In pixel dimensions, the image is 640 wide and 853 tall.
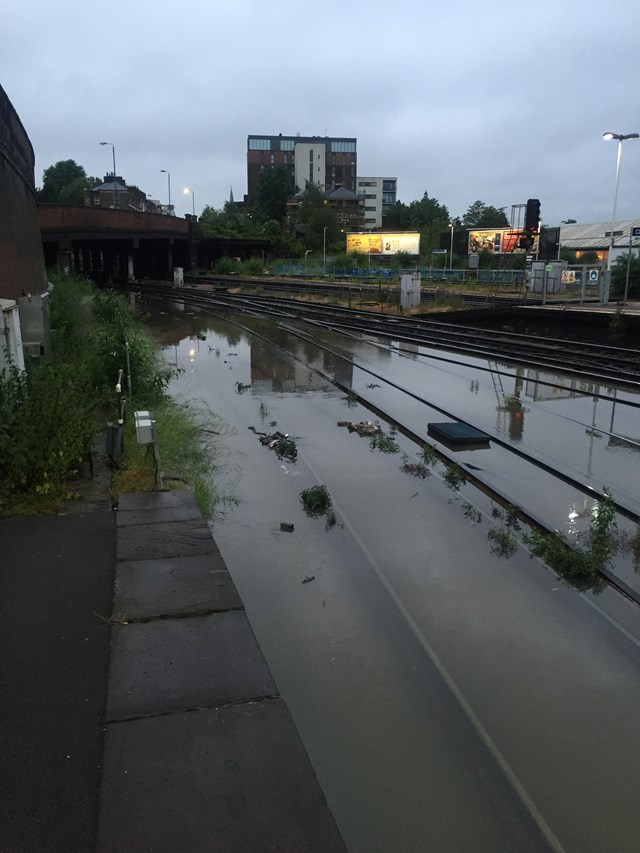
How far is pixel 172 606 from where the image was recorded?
5.57 metres

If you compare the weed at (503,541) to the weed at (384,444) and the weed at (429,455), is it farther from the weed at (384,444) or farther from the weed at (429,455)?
the weed at (384,444)

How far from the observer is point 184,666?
475 centimetres

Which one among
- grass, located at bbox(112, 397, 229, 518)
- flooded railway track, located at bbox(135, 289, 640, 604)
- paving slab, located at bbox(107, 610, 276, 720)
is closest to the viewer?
paving slab, located at bbox(107, 610, 276, 720)

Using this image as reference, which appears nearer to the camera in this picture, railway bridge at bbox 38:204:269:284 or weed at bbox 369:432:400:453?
weed at bbox 369:432:400:453

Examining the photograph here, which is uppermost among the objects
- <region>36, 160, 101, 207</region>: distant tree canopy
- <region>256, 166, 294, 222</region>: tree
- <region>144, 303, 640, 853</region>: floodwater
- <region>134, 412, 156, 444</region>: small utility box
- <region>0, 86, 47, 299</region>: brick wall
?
<region>36, 160, 101, 207</region>: distant tree canopy

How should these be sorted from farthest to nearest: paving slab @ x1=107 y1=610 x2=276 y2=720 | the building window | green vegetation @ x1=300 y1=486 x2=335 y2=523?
the building window, green vegetation @ x1=300 y1=486 x2=335 y2=523, paving slab @ x1=107 y1=610 x2=276 y2=720

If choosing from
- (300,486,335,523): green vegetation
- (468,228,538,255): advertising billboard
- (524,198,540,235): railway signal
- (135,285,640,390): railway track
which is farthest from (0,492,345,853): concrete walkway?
(468,228,538,255): advertising billboard

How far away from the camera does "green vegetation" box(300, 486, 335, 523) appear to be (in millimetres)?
8773

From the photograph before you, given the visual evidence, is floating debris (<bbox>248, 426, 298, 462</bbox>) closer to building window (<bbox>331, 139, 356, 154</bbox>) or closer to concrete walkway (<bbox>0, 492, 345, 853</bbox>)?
concrete walkway (<bbox>0, 492, 345, 853</bbox>)

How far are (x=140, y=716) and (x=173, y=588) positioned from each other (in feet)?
5.79

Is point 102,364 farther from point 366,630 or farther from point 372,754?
point 372,754

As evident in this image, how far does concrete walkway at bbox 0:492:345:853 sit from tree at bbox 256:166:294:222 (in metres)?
129

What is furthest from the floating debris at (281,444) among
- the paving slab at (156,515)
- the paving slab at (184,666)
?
the paving slab at (184,666)

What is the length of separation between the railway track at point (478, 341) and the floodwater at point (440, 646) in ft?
24.9
